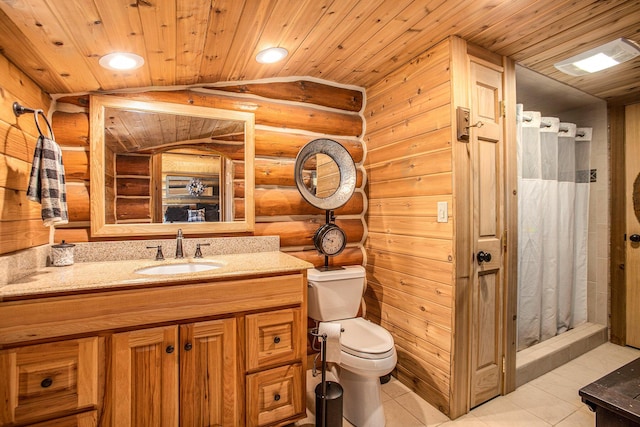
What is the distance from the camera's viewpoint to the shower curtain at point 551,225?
7.94 ft

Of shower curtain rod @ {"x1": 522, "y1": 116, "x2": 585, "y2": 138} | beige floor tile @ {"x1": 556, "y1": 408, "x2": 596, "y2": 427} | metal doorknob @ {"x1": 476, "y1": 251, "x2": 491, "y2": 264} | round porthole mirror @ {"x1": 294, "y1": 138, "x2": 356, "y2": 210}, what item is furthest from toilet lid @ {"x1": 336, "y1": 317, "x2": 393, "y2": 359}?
shower curtain rod @ {"x1": 522, "y1": 116, "x2": 585, "y2": 138}

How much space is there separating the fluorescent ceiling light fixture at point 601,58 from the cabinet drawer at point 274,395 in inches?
101

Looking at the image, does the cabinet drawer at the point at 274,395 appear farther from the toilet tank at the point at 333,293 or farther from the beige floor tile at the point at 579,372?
the beige floor tile at the point at 579,372

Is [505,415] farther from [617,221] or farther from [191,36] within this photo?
[191,36]

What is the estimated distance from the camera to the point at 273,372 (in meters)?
1.59

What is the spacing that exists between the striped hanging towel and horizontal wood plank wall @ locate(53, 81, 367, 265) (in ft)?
1.17

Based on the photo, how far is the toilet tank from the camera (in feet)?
6.37

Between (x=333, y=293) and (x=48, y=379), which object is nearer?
(x=48, y=379)

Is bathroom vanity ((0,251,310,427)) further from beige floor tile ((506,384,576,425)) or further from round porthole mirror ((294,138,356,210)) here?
beige floor tile ((506,384,576,425))

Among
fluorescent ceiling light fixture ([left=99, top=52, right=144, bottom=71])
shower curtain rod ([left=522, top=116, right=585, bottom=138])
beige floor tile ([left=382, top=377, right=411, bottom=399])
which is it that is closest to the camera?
fluorescent ceiling light fixture ([left=99, top=52, right=144, bottom=71])

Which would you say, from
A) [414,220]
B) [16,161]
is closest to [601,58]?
[414,220]

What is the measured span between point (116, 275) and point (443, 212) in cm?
182

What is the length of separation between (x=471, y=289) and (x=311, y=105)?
1.77 meters

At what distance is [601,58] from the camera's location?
1.87 m
